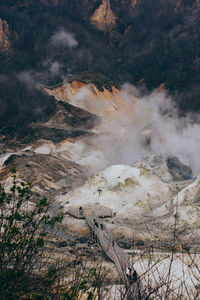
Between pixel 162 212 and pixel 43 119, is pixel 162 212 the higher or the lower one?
the lower one

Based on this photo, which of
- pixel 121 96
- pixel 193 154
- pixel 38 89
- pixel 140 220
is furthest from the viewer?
pixel 121 96

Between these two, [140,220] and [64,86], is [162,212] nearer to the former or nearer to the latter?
[140,220]

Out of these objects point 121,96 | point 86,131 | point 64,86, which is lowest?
point 86,131

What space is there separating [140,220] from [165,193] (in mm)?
7192

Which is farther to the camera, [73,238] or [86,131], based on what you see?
[86,131]

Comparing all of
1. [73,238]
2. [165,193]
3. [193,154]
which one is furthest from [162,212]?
[193,154]

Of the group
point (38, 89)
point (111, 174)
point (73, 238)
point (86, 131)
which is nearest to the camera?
point (73, 238)

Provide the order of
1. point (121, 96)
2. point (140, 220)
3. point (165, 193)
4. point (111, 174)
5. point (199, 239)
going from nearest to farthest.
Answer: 1. point (199, 239)
2. point (140, 220)
3. point (165, 193)
4. point (111, 174)
5. point (121, 96)

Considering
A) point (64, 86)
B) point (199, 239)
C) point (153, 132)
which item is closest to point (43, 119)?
point (64, 86)

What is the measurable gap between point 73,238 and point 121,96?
237ft

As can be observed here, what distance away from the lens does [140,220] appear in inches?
852

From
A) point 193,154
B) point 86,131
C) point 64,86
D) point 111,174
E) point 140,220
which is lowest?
point 140,220

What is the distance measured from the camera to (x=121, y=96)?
84875 mm

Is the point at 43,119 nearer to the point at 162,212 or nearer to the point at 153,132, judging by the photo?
the point at 153,132
